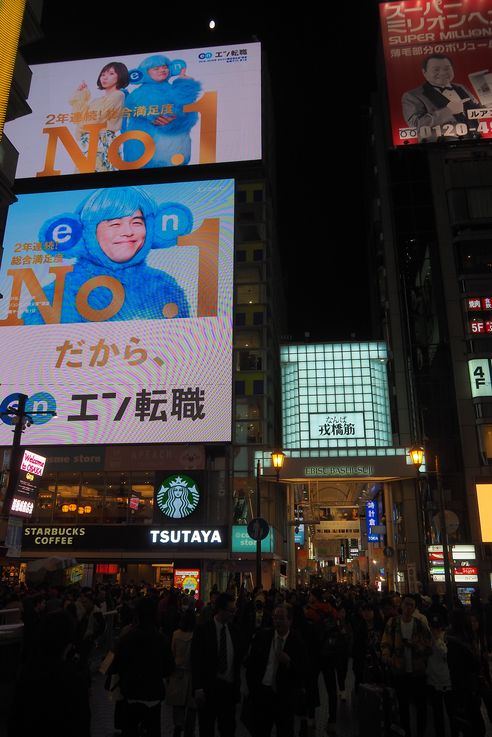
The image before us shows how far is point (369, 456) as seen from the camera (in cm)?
4559

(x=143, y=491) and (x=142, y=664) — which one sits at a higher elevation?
(x=143, y=491)

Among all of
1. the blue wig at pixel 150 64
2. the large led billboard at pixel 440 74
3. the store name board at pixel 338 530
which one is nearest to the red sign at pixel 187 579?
the blue wig at pixel 150 64

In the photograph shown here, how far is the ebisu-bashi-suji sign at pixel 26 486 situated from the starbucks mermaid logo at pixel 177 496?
17601 mm

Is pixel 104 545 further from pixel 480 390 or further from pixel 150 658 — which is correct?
pixel 150 658

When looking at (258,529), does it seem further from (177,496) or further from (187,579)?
(177,496)

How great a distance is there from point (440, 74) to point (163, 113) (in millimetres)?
22938

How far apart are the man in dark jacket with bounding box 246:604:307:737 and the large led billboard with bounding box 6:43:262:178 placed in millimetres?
41010

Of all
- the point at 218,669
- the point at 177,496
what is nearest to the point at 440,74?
the point at 177,496

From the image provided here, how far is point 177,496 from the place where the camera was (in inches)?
1459

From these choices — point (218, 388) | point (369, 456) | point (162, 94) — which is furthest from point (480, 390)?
point (162, 94)

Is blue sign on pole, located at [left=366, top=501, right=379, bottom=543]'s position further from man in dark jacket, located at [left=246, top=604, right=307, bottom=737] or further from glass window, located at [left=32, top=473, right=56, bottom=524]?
man in dark jacket, located at [left=246, top=604, right=307, bottom=737]

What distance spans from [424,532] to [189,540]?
19.5m

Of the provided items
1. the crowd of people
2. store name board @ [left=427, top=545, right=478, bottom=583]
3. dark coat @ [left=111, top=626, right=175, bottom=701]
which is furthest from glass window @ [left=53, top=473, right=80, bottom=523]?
dark coat @ [left=111, top=626, right=175, bottom=701]

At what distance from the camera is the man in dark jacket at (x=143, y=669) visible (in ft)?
20.0
